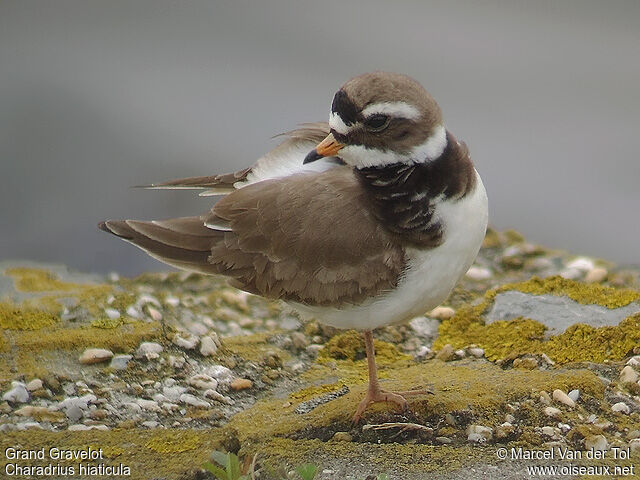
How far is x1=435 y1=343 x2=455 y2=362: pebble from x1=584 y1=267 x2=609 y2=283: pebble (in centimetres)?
155

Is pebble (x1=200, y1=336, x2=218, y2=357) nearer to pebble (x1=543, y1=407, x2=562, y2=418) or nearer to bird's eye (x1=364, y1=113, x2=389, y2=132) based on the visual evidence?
bird's eye (x1=364, y1=113, x2=389, y2=132)

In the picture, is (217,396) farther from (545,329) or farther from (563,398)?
(545,329)

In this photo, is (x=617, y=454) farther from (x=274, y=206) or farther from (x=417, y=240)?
(x=274, y=206)

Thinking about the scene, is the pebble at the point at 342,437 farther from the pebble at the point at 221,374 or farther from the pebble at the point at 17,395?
the pebble at the point at 17,395

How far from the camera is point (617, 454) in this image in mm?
5188

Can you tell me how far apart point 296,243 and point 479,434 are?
1597 millimetres

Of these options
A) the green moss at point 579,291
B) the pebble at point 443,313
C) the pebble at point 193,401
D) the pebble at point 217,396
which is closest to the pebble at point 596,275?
the green moss at point 579,291

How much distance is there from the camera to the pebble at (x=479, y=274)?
26.1ft

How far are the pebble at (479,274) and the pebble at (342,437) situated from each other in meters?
2.64

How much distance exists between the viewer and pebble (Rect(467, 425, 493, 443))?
17.9 ft

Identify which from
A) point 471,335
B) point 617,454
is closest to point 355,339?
point 471,335

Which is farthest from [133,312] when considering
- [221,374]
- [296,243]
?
[296,243]

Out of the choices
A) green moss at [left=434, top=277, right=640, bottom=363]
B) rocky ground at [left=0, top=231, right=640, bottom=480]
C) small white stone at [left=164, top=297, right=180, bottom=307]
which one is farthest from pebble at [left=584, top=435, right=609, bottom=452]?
small white stone at [left=164, top=297, right=180, bottom=307]

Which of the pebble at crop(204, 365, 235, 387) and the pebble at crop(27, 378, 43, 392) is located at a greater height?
the pebble at crop(27, 378, 43, 392)
